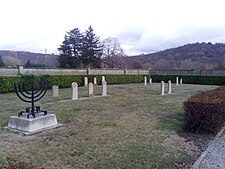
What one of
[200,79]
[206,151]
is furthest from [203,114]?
[200,79]

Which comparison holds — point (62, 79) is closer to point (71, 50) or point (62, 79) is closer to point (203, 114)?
point (203, 114)

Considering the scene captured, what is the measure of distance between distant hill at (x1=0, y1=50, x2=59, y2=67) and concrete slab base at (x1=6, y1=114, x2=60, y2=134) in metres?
35.8

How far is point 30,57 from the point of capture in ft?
147

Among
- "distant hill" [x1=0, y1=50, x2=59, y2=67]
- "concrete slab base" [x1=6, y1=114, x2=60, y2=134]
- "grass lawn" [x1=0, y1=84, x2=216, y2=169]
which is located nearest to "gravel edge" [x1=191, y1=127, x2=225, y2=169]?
"grass lawn" [x1=0, y1=84, x2=216, y2=169]

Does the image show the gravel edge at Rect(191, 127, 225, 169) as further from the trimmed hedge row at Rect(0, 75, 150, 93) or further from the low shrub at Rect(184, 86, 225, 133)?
the trimmed hedge row at Rect(0, 75, 150, 93)

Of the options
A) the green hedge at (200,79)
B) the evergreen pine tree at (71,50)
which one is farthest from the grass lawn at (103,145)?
the evergreen pine tree at (71,50)

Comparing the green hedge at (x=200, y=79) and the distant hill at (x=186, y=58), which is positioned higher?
the distant hill at (x=186, y=58)

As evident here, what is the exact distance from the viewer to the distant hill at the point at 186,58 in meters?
45.1

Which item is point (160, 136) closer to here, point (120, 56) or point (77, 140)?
point (77, 140)

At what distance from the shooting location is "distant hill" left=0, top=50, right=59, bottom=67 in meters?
40.8

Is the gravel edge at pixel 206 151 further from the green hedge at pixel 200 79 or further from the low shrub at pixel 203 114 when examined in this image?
the green hedge at pixel 200 79

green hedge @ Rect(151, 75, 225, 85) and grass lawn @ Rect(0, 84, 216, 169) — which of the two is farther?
green hedge @ Rect(151, 75, 225, 85)

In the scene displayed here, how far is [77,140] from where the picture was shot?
205 inches

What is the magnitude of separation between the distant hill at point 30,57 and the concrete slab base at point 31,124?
35822 millimetres
